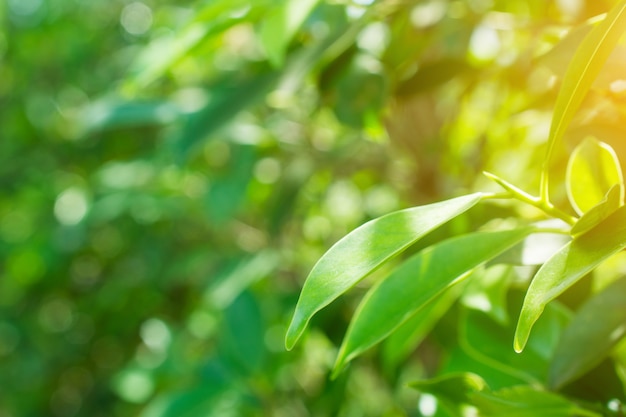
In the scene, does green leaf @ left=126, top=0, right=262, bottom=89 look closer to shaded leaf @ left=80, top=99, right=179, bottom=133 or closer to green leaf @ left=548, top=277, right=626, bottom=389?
shaded leaf @ left=80, top=99, right=179, bottom=133

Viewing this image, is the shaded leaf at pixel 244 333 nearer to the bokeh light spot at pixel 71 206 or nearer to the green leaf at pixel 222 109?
the green leaf at pixel 222 109

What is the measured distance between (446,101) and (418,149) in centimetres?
9

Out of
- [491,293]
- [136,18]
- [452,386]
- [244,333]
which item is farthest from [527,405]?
[136,18]

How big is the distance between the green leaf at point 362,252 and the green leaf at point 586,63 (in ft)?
0.20

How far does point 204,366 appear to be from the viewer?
3.23 ft

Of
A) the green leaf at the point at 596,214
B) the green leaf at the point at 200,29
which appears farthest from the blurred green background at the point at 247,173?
the green leaf at the point at 596,214

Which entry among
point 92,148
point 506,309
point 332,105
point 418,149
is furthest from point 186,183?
point 92,148

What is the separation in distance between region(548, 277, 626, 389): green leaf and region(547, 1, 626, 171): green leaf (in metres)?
0.12

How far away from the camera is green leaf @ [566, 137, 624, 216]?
16.9 inches

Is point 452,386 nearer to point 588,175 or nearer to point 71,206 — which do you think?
point 588,175

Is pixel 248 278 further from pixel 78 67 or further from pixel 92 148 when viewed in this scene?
pixel 78 67

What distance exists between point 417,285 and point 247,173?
21.3 inches

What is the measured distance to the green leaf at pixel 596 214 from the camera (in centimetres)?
35

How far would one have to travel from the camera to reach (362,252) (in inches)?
13.7
